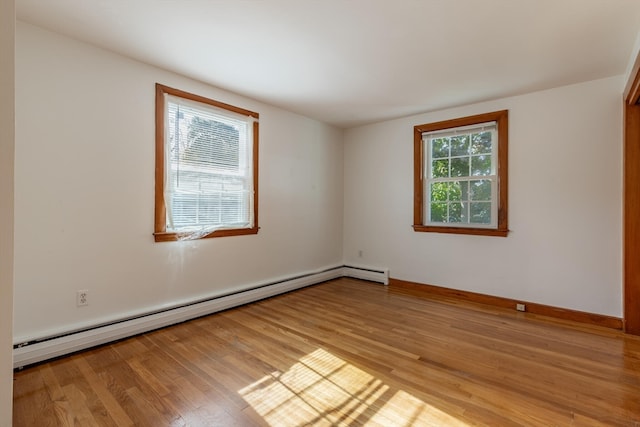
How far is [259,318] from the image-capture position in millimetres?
3104

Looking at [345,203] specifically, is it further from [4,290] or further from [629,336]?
[4,290]

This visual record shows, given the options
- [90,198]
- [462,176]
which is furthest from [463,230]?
→ [90,198]

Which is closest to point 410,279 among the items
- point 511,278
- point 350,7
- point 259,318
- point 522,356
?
point 511,278

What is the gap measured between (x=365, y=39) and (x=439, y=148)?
2259 mm

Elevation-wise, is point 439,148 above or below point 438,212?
above

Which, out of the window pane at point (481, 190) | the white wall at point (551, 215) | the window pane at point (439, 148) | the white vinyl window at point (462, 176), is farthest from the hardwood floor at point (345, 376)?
the window pane at point (439, 148)

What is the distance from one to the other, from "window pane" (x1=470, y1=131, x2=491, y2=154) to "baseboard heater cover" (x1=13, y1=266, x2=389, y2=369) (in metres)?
2.84

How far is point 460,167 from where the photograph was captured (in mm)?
3924

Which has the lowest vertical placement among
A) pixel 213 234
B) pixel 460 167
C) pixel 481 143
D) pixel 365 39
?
pixel 213 234

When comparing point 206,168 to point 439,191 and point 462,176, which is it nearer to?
point 439,191

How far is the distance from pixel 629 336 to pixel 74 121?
16.9 ft

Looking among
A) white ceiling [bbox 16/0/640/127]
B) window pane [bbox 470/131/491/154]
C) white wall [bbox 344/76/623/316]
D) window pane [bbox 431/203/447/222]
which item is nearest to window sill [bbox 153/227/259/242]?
white ceiling [bbox 16/0/640/127]

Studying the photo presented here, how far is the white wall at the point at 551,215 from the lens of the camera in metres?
2.97

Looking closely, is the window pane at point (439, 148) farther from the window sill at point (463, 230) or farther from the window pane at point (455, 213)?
the window sill at point (463, 230)
